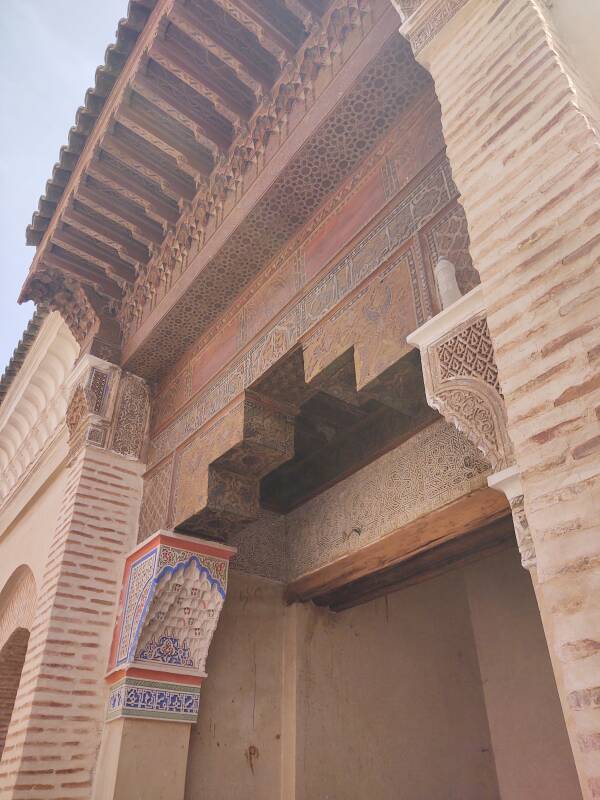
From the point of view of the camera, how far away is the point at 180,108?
3.75 m

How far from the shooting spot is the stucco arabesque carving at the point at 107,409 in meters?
4.45

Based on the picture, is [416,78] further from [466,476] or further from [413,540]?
[413,540]

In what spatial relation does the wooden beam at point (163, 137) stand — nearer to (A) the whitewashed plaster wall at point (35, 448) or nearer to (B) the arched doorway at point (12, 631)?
(A) the whitewashed plaster wall at point (35, 448)

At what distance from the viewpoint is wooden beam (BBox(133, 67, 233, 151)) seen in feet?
12.0

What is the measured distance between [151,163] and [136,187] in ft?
0.71

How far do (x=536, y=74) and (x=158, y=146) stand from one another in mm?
2585

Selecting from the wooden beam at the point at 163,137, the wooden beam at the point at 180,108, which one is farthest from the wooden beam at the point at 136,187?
the wooden beam at the point at 180,108

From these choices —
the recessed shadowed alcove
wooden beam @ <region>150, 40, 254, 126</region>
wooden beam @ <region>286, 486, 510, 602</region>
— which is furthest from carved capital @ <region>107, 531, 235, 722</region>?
wooden beam @ <region>150, 40, 254, 126</region>

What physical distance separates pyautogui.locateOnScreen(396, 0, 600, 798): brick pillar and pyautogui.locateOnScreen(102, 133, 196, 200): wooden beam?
224 cm

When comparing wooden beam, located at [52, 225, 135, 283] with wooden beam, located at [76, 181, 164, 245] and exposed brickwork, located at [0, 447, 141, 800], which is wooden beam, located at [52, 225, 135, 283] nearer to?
wooden beam, located at [76, 181, 164, 245]

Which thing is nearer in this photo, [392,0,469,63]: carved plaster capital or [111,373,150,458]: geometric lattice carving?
[392,0,469,63]: carved plaster capital

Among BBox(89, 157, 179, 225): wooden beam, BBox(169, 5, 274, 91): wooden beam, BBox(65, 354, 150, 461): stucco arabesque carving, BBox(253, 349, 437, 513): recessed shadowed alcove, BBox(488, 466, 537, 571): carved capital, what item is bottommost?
BBox(488, 466, 537, 571): carved capital

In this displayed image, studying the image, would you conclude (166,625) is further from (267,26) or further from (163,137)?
(267,26)

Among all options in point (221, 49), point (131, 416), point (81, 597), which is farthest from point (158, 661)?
point (221, 49)
